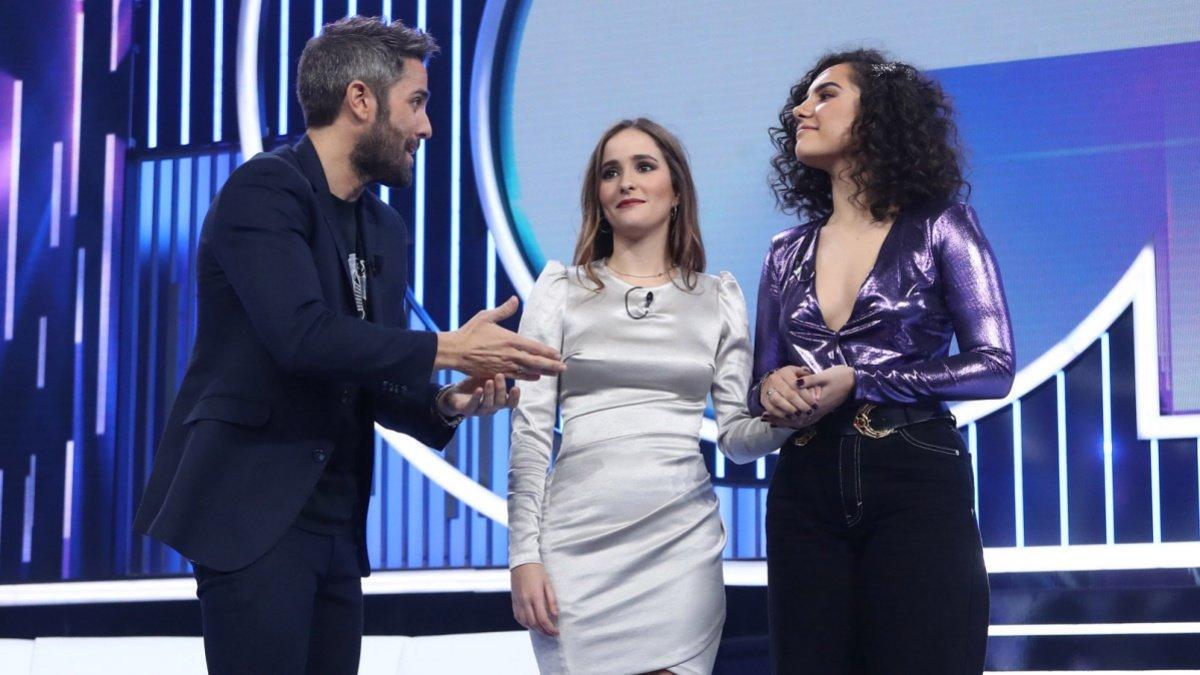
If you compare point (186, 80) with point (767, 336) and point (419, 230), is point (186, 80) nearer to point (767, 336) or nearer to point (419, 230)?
point (419, 230)

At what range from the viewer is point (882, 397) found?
1.92 m

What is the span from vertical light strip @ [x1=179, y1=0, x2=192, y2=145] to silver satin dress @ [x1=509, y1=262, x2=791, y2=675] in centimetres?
178

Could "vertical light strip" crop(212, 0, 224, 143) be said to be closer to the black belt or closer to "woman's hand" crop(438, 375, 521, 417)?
"woman's hand" crop(438, 375, 521, 417)

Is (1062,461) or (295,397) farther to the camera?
(1062,461)

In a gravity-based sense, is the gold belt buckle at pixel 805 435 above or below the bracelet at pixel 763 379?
below

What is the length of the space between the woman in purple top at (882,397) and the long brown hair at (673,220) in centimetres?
25

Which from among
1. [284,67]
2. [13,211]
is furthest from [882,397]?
[13,211]

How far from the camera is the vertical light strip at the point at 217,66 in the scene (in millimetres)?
3670

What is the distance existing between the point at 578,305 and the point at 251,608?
81 cm

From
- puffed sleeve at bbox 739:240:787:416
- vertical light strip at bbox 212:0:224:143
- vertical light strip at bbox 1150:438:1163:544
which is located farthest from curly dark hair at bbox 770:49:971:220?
vertical light strip at bbox 212:0:224:143

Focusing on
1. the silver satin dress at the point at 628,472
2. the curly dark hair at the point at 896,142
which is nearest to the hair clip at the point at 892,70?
the curly dark hair at the point at 896,142

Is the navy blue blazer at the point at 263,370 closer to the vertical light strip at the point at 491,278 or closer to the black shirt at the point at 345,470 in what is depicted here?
the black shirt at the point at 345,470

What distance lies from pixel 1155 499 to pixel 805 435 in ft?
4.10

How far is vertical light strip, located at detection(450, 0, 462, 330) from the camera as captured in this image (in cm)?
341
